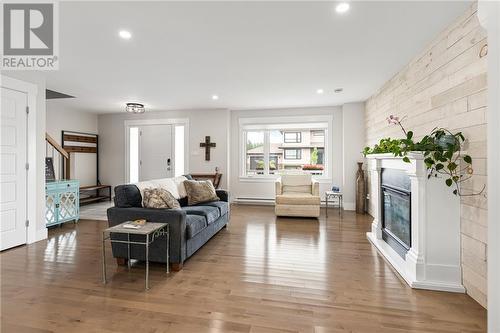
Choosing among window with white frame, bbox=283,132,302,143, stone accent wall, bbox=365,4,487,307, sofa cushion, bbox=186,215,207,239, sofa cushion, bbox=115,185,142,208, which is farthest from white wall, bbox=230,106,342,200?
sofa cushion, bbox=115,185,142,208

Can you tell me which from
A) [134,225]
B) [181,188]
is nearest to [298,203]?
[181,188]

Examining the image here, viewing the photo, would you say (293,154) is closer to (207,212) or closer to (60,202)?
(207,212)

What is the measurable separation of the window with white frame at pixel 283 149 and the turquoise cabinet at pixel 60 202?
370cm

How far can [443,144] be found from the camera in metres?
2.18

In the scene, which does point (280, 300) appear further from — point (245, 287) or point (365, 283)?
point (365, 283)

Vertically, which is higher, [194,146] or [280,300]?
[194,146]

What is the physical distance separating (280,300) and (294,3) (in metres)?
2.52

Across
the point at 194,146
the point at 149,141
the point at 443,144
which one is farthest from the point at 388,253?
the point at 149,141

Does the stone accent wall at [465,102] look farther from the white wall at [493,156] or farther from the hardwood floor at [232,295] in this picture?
the white wall at [493,156]

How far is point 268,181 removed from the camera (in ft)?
21.2

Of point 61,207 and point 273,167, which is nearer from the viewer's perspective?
point 61,207

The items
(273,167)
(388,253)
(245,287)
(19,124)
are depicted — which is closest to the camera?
(245,287)

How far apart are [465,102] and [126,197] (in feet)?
11.3

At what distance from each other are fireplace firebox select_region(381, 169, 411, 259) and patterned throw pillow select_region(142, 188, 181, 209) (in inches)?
101
